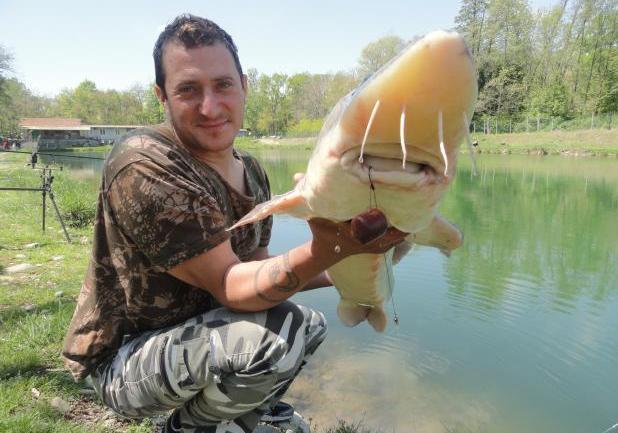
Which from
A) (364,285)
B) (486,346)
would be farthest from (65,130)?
(364,285)

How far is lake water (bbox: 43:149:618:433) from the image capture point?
10.7 ft

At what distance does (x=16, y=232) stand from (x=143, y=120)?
70.9m

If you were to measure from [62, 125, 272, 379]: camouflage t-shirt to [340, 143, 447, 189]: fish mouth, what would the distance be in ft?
2.27

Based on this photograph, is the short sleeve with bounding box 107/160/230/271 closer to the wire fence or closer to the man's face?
the man's face

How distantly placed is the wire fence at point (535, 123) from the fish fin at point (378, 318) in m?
30.5

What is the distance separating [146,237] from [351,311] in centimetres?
108

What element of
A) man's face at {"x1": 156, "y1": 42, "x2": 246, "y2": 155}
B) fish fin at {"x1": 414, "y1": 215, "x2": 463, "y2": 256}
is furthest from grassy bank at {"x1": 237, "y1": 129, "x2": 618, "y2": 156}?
man's face at {"x1": 156, "y1": 42, "x2": 246, "y2": 155}

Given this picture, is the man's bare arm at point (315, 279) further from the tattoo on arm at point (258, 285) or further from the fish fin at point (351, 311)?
the tattoo on arm at point (258, 285)

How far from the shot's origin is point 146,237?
1575 millimetres

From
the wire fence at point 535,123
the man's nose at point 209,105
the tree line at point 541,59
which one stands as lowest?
the man's nose at point 209,105

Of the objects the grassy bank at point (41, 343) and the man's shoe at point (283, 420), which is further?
the man's shoe at point (283, 420)

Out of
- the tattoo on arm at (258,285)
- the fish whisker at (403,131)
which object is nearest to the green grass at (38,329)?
the tattoo on arm at (258,285)

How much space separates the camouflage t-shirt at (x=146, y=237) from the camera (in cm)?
156

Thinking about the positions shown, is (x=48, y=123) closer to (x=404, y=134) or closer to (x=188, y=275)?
(x=188, y=275)
